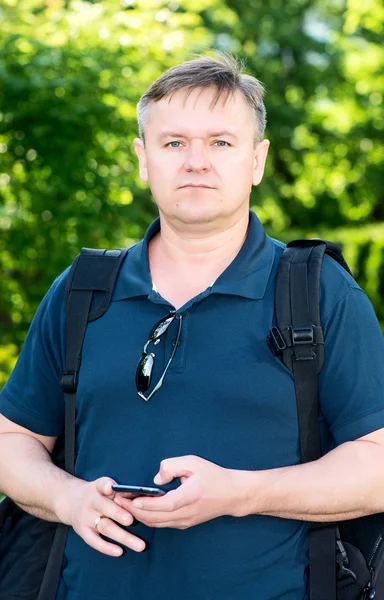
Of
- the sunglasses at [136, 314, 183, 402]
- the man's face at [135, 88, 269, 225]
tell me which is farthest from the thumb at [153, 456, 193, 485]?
the man's face at [135, 88, 269, 225]

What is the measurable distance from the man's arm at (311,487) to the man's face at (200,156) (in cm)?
75

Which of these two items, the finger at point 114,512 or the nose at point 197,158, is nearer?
the finger at point 114,512

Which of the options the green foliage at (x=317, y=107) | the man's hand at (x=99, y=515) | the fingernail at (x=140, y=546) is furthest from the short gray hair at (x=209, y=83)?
the green foliage at (x=317, y=107)

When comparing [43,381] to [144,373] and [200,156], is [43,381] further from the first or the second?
[200,156]

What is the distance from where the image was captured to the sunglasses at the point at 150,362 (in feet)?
7.91

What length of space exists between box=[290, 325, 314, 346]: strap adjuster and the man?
0.17 feet

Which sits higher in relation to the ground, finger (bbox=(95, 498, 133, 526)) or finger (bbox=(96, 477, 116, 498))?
finger (bbox=(96, 477, 116, 498))

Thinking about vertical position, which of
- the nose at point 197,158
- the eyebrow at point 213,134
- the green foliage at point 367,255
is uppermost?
the eyebrow at point 213,134

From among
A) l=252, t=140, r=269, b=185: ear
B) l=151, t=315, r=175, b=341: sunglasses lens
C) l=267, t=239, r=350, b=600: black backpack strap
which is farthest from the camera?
l=252, t=140, r=269, b=185: ear

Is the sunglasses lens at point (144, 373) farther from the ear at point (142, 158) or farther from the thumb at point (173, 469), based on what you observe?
the ear at point (142, 158)

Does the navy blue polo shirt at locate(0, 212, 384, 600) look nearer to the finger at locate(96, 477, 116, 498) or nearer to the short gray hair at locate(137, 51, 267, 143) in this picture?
the finger at locate(96, 477, 116, 498)

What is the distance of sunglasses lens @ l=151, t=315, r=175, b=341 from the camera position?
8.12ft

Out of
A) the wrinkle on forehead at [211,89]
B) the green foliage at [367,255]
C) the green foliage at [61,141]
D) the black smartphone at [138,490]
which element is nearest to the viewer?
the black smartphone at [138,490]

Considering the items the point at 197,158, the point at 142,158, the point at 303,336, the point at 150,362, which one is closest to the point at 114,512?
the point at 150,362
